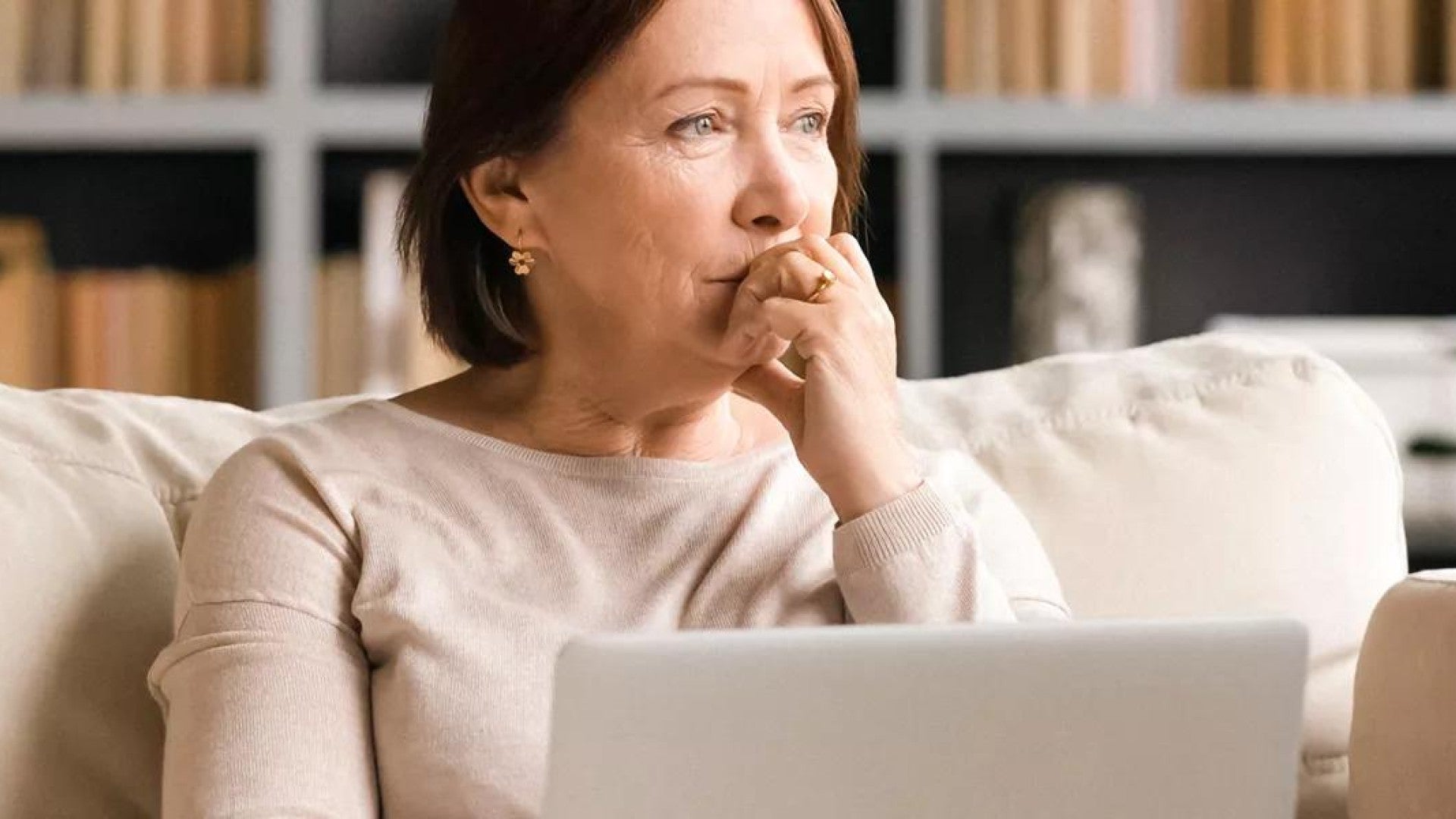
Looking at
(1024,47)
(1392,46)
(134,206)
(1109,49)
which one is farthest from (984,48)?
(134,206)

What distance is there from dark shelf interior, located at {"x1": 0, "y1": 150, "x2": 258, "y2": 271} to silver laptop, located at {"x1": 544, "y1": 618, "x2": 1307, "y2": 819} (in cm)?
227

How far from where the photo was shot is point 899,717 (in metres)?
0.74

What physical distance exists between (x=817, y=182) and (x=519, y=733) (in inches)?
16.6

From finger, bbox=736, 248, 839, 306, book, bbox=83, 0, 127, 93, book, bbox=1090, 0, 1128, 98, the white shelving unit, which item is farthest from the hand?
book, bbox=83, 0, 127, 93

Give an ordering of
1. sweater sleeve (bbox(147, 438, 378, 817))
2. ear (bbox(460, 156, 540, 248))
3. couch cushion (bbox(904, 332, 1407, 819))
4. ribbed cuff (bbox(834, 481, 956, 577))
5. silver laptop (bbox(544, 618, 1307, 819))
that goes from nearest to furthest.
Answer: silver laptop (bbox(544, 618, 1307, 819)), sweater sleeve (bbox(147, 438, 378, 817)), ribbed cuff (bbox(834, 481, 956, 577)), ear (bbox(460, 156, 540, 248)), couch cushion (bbox(904, 332, 1407, 819))

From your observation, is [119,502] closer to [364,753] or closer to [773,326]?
[364,753]

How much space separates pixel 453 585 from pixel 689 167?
311 mm

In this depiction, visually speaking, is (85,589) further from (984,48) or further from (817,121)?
(984,48)

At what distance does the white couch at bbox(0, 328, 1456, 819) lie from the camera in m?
1.27

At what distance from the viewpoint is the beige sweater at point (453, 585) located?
1.17 metres

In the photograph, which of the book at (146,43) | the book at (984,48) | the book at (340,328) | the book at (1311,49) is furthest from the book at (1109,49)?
the book at (146,43)

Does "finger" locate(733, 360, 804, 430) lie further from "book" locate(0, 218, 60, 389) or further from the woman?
"book" locate(0, 218, 60, 389)

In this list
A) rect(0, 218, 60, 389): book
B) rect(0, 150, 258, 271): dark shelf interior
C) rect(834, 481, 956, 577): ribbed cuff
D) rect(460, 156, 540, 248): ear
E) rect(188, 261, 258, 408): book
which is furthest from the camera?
rect(0, 150, 258, 271): dark shelf interior

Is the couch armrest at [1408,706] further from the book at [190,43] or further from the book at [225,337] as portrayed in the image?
the book at [190,43]
